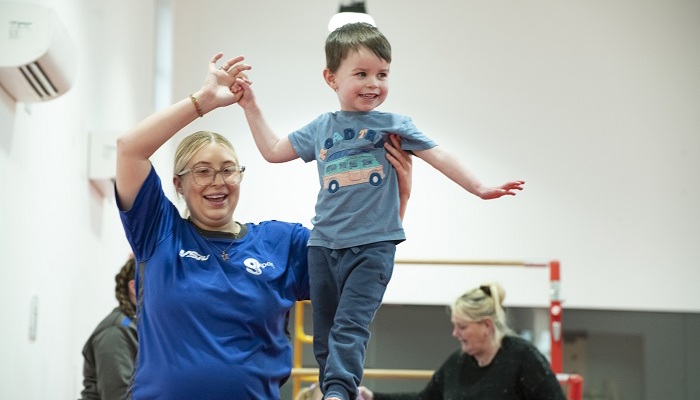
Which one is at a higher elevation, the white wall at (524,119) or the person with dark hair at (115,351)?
the white wall at (524,119)

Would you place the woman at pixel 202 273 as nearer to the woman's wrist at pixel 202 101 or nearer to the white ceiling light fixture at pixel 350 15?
the woman's wrist at pixel 202 101

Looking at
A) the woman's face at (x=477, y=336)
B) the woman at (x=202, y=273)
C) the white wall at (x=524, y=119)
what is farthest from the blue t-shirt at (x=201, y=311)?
the white wall at (x=524, y=119)

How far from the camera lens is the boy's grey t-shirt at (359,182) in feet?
6.80

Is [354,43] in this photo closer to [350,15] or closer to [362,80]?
[362,80]

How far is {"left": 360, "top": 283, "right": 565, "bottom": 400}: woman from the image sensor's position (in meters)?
3.85

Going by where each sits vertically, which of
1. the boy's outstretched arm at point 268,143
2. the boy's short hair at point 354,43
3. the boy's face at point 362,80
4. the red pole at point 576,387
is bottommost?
the red pole at point 576,387

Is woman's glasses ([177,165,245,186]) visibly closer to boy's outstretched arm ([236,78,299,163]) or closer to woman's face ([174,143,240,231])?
woman's face ([174,143,240,231])

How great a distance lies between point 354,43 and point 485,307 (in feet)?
7.16

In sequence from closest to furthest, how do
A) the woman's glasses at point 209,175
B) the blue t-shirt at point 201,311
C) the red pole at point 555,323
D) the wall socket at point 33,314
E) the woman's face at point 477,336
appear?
the blue t-shirt at point 201,311
the woman's glasses at point 209,175
the wall socket at point 33,314
the woman's face at point 477,336
the red pole at point 555,323

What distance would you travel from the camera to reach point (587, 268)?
6.23m

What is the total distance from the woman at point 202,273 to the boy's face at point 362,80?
0.14 metres

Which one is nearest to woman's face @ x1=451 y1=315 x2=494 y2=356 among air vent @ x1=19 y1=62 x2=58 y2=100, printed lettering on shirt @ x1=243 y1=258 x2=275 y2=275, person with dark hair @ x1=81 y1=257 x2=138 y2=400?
person with dark hair @ x1=81 y1=257 x2=138 y2=400

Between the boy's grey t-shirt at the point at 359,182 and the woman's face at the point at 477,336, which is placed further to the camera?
the woman's face at the point at 477,336

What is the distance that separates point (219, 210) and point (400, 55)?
462 centimetres
